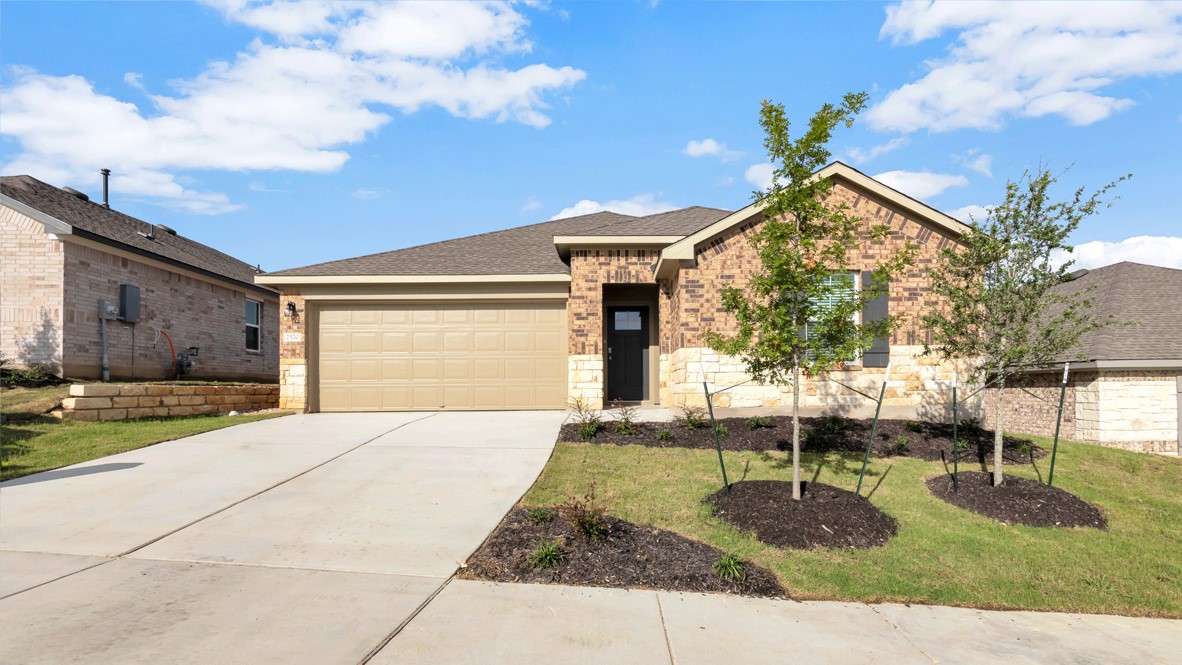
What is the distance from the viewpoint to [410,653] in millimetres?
3805

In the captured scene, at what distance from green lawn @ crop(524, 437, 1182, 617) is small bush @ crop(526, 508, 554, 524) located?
23.3 inches

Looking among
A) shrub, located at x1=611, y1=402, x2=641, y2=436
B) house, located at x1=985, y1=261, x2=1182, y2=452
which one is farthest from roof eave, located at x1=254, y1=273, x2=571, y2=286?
house, located at x1=985, y1=261, x2=1182, y2=452

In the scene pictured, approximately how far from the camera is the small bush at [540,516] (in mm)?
6238

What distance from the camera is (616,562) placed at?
215 inches

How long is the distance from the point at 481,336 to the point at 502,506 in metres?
7.72

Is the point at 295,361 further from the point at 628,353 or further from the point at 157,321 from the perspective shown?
the point at 628,353

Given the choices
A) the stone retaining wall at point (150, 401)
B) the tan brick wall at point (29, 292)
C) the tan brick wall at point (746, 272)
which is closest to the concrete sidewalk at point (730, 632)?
the tan brick wall at point (746, 272)

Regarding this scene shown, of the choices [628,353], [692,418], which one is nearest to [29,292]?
[628,353]

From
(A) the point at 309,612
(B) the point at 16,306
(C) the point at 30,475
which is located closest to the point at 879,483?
(A) the point at 309,612

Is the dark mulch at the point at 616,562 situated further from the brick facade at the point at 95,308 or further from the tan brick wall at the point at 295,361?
the brick facade at the point at 95,308

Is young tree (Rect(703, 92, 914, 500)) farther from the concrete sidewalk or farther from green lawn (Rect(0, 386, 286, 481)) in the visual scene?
green lawn (Rect(0, 386, 286, 481))

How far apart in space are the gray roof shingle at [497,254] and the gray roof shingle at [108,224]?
5.14m

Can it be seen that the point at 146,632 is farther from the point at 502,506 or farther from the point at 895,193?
the point at 895,193

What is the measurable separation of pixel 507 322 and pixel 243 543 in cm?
886
